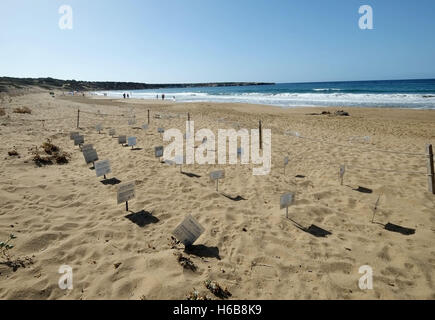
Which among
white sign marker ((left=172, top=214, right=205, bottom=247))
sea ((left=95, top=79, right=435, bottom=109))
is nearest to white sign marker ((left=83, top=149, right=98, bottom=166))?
white sign marker ((left=172, top=214, right=205, bottom=247))

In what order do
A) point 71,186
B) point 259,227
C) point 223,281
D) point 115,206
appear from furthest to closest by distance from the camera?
point 71,186 < point 115,206 < point 259,227 < point 223,281

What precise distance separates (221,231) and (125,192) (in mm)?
2103

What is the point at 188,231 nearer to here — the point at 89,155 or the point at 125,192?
the point at 125,192

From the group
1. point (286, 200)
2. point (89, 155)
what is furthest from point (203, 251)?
point (89, 155)

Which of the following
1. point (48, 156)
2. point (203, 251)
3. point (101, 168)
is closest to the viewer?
point (203, 251)

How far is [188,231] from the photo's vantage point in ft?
12.9

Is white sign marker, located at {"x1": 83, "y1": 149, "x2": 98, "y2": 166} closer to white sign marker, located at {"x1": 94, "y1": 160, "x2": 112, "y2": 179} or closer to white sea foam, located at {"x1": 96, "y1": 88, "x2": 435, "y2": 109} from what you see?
white sign marker, located at {"x1": 94, "y1": 160, "x2": 112, "y2": 179}

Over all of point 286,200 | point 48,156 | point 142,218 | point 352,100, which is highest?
point 352,100
